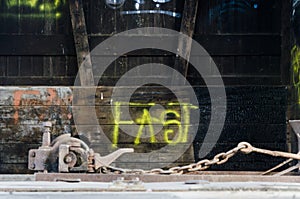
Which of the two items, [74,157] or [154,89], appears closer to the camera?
[74,157]

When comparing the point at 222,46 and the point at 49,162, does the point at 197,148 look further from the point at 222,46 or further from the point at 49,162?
the point at 49,162

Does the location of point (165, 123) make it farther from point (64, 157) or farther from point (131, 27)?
point (64, 157)

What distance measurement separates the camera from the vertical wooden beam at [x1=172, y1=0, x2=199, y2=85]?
6438mm

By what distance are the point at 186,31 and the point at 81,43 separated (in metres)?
1.37

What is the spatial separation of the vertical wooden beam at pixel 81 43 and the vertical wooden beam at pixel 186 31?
114 cm

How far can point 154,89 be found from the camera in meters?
6.62

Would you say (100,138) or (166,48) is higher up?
(166,48)

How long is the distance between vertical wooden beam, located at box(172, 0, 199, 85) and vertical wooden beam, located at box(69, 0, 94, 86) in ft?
3.73

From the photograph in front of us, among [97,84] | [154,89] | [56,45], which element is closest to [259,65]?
[154,89]

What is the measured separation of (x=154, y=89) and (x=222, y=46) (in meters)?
1.13

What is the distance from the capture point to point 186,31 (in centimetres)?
649

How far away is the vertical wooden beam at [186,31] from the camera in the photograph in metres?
6.44

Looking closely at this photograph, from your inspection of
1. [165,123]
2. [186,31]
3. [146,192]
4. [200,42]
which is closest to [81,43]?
[186,31]

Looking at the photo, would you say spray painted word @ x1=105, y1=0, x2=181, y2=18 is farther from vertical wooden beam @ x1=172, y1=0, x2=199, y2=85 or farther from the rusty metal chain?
the rusty metal chain
